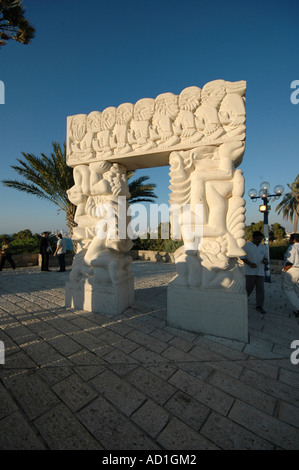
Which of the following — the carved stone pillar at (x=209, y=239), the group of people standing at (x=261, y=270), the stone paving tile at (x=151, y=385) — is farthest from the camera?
the group of people standing at (x=261, y=270)

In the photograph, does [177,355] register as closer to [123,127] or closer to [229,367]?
[229,367]

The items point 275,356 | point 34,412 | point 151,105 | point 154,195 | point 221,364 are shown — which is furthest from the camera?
point 154,195

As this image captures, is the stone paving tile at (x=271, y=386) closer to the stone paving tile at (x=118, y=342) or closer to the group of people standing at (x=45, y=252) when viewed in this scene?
the stone paving tile at (x=118, y=342)

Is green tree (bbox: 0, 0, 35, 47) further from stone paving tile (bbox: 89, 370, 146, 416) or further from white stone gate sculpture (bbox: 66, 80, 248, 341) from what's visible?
stone paving tile (bbox: 89, 370, 146, 416)

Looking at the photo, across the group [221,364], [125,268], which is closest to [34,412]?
[221,364]

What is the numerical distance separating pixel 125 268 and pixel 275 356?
2.34 metres

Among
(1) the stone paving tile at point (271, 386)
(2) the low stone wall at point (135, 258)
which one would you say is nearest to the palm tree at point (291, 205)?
(2) the low stone wall at point (135, 258)

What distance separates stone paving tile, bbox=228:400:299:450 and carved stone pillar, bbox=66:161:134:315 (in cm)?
202

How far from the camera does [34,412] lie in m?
1.38

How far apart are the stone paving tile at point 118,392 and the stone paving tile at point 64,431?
0.88 ft

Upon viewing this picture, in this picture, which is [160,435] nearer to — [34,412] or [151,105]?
[34,412]

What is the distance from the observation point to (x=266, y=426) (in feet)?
4.29

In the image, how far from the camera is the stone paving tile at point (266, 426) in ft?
3.99
